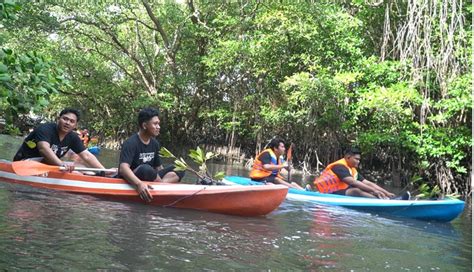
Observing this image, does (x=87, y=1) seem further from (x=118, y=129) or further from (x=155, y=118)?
(x=155, y=118)

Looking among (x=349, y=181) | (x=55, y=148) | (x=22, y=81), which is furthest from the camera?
(x=349, y=181)

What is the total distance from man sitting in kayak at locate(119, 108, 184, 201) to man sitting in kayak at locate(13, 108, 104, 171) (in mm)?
782

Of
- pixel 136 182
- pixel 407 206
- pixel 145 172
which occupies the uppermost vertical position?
pixel 145 172

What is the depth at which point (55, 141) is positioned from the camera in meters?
5.12

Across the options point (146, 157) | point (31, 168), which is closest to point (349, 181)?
point (146, 157)

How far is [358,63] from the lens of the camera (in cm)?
1058

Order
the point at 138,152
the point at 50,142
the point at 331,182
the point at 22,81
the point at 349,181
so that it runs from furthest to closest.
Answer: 1. the point at 331,182
2. the point at 349,181
3. the point at 50,142
4. the point at 138,152
5. the point at 22,81

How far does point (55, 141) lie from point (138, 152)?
1.07m

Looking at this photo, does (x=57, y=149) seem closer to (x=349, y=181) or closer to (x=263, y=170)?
(x=263, y=170)

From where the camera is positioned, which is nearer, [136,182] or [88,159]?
[136,182]

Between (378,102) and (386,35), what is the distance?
1485 mm

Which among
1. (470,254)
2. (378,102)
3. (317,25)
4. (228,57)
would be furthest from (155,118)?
(228,57)

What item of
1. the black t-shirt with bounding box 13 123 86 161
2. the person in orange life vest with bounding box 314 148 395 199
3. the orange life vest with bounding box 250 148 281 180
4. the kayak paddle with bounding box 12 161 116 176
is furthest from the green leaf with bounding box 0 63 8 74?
the orange life vest with bounding box 250 148 281 180

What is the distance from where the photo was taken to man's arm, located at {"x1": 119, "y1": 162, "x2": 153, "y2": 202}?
462 cm
